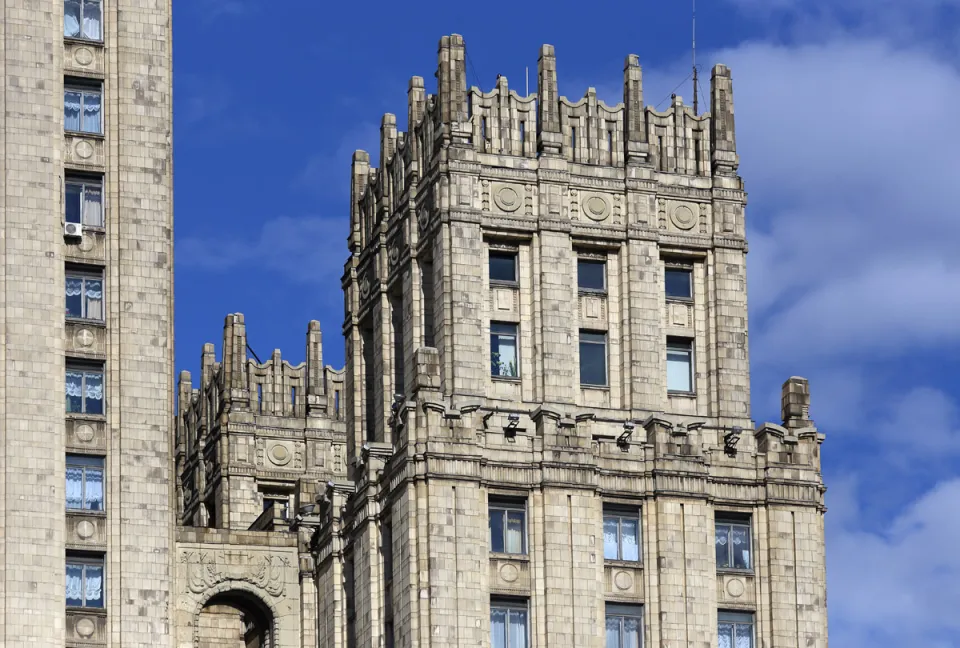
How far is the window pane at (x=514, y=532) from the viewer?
95.7 m

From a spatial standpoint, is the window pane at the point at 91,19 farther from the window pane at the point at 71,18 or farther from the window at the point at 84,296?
the window at the point at 84,296

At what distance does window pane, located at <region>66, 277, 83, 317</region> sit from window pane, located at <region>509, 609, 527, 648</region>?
1849 centimetres

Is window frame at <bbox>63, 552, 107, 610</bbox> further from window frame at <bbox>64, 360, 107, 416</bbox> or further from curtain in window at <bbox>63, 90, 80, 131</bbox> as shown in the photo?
curtain in window at <bbox>63, 90, 80, 131</bbox>

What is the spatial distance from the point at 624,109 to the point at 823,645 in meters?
18.5

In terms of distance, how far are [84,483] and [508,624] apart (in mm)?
15509

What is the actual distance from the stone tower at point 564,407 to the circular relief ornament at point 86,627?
7451 millimetres

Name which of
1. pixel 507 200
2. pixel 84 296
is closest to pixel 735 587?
pixel 507 200

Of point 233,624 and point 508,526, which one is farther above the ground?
point 508,526

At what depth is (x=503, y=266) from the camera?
3944 inches

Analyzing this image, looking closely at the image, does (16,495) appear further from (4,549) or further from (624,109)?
(624,109)

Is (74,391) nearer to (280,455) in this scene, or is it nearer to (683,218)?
(280,455)

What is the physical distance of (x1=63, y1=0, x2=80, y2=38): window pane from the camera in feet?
348

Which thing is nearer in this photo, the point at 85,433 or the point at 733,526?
the point at 733,526

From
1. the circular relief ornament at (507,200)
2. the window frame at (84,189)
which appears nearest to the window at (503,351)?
the circular relief ornament at (507,200)
